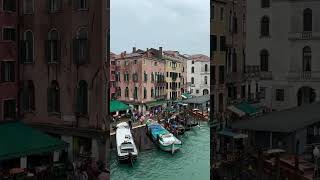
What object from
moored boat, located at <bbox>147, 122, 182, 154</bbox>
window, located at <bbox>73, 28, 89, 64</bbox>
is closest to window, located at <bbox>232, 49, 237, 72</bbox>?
moored boat, located at <bbox>147, 122, 182, 154</bbox>

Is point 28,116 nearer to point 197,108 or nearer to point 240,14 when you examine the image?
point 197,108

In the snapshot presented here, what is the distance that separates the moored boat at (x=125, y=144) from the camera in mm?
4641

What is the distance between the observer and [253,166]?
15.1ft

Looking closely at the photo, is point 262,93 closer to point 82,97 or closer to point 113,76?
point 113,76

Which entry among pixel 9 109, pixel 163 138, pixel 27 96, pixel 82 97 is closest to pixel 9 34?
pixel 27 96

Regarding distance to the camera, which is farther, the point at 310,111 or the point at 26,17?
the point at 26,17

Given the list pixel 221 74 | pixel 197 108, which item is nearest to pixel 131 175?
pixel 197 108

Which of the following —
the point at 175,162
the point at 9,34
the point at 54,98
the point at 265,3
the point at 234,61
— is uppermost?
the point at 265,3

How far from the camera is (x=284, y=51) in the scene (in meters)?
4.50

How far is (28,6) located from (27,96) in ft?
2.92

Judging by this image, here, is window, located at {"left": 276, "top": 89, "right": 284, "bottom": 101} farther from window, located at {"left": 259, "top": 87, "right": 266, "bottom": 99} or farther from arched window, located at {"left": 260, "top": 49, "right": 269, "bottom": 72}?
arched window, located at {"left": 260, "top": 49, "right": 269, "bottom": 72}

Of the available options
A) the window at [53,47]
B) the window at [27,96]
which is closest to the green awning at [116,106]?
the window at [53,47]

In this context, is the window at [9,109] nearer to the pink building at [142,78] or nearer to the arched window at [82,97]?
the arched window at [82,97]

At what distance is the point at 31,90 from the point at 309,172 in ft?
9.05
